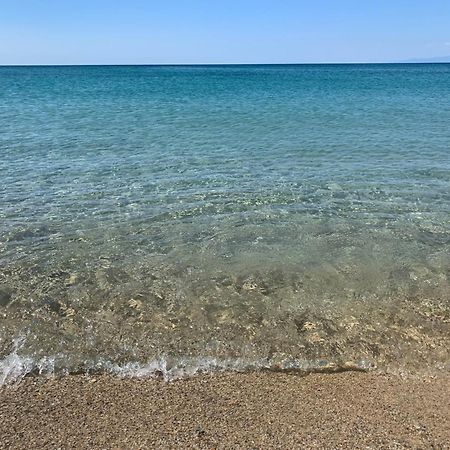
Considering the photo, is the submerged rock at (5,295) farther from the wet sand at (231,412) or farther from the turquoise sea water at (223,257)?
the wet sand at (231,412)

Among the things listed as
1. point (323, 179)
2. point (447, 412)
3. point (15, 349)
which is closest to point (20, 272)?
point (15, 349)

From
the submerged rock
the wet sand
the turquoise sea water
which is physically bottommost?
the turquoise sea water

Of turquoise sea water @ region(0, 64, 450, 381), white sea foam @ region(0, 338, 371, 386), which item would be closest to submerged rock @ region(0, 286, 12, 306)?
turquoise sea water @ region(0, 64, 450, 381)

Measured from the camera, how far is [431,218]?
10305 mm

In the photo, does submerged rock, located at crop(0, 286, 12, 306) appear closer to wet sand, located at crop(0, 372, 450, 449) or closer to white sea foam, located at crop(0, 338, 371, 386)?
white sea foam, located at crop(0, 338, 371, 386)

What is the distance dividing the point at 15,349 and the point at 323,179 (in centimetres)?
972

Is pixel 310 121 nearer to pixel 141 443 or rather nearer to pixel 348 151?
pixel 348 151

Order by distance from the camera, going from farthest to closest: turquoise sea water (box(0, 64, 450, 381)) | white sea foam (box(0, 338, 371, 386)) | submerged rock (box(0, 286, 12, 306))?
submerged rock (box(0, 286, 12, 306)) → turquoise sea water (box(0, 64, 450, 381)) → white sea foam (box(0, 338, 371, 386))

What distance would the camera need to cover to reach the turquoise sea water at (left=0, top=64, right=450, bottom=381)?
5996mm

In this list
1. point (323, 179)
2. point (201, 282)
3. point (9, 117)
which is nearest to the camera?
point (201, 282)

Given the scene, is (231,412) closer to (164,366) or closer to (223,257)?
(164,366)

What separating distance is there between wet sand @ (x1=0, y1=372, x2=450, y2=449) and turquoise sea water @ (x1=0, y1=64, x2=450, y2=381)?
0.35 m

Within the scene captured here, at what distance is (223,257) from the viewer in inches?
337

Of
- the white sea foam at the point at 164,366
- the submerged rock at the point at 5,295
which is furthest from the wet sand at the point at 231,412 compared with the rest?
the submerged rock at the point at 5,295
